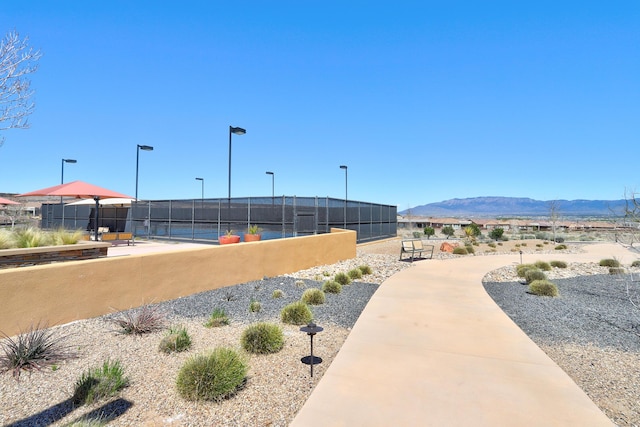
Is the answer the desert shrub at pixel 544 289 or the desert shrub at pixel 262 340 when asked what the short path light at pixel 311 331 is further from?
the desert shrub at pixel 544 289

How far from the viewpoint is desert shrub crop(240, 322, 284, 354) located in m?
4.93

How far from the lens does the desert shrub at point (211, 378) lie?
3693 millimetres

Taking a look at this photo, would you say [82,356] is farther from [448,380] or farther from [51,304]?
[448,380]

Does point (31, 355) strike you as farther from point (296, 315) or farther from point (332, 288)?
point (332, 288)

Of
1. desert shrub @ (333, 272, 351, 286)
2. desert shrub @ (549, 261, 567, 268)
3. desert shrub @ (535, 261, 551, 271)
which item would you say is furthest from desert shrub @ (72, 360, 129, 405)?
desert shrub @ (549, 261, 567, 268)

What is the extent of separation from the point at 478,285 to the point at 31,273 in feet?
32.5

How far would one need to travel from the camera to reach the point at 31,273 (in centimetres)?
577

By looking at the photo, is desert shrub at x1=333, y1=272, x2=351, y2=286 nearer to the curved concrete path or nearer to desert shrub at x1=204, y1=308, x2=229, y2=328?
the curved concrete path

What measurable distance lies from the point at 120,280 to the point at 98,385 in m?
3.76

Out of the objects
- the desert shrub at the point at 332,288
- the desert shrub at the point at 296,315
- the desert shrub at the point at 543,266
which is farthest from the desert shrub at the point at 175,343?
the desert shrub at the point at 543,266

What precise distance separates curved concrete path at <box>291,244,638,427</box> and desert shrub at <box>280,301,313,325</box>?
1.05 meters

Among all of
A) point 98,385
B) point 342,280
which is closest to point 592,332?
point 342,280

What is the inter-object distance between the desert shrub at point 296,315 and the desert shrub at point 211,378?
7.79ft

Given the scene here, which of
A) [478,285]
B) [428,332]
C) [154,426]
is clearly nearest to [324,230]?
[478,285]
